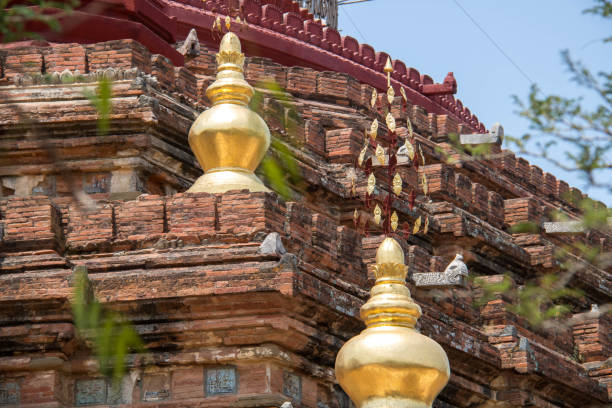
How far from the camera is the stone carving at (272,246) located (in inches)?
529

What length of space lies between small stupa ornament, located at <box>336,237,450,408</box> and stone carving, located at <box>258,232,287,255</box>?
846mm

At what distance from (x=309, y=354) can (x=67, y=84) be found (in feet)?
13.1

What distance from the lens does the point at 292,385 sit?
13664 millimetres

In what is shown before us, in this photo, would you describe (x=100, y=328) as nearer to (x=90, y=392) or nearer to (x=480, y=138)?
(x=90, y=392)

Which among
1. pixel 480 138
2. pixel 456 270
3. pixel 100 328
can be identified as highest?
pixel 480 138

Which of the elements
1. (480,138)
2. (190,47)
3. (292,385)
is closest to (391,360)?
(292,385)

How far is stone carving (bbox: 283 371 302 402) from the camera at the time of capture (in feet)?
44.4

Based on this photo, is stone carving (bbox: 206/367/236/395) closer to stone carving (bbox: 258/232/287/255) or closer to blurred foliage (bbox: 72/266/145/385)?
blurred foliage (bbox: 72/266/145/385)

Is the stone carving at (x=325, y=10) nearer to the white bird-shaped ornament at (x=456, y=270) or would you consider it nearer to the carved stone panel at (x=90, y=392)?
the white bird-shaped ornament at (x=456, y=270)

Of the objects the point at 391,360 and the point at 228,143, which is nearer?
the point at 391,360

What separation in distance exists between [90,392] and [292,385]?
162cm

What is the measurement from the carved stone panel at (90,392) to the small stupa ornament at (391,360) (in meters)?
1.88

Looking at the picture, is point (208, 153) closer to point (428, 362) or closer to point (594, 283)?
point (428, 362)

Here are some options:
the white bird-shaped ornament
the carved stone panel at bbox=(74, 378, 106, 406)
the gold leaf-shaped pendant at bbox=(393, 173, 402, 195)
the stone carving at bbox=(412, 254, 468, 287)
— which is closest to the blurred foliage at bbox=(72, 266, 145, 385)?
the carved stone panel at bbox=(74, 378, 106, 406)
